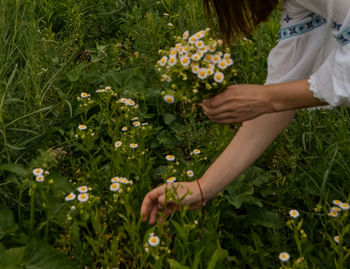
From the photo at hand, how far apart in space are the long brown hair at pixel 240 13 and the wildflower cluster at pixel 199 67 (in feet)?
1.23

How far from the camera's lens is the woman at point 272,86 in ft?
4.78

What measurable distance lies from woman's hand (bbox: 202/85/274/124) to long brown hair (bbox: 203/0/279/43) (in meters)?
0.42

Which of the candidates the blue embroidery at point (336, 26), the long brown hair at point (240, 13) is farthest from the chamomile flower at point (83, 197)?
the blue embroidery at point (336, 26)

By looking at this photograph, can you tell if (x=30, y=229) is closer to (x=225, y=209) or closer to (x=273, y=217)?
(x=225, y=209)

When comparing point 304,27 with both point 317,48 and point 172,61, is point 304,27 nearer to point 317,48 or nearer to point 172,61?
point 317,48

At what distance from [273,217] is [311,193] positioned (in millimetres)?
204

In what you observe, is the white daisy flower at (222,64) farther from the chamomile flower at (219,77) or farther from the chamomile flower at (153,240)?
the chamomile flower at (153,240)

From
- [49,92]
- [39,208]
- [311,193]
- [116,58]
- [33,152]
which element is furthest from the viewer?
[116,58]

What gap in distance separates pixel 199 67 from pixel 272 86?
23cm

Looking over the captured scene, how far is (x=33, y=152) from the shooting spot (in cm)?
230

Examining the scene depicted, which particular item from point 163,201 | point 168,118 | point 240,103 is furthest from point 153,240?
point 168,118

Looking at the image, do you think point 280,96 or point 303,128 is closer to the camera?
point 280,96

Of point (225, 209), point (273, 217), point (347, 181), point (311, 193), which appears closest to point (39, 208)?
point (225, 209)

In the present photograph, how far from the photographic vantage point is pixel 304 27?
1.82 metres
